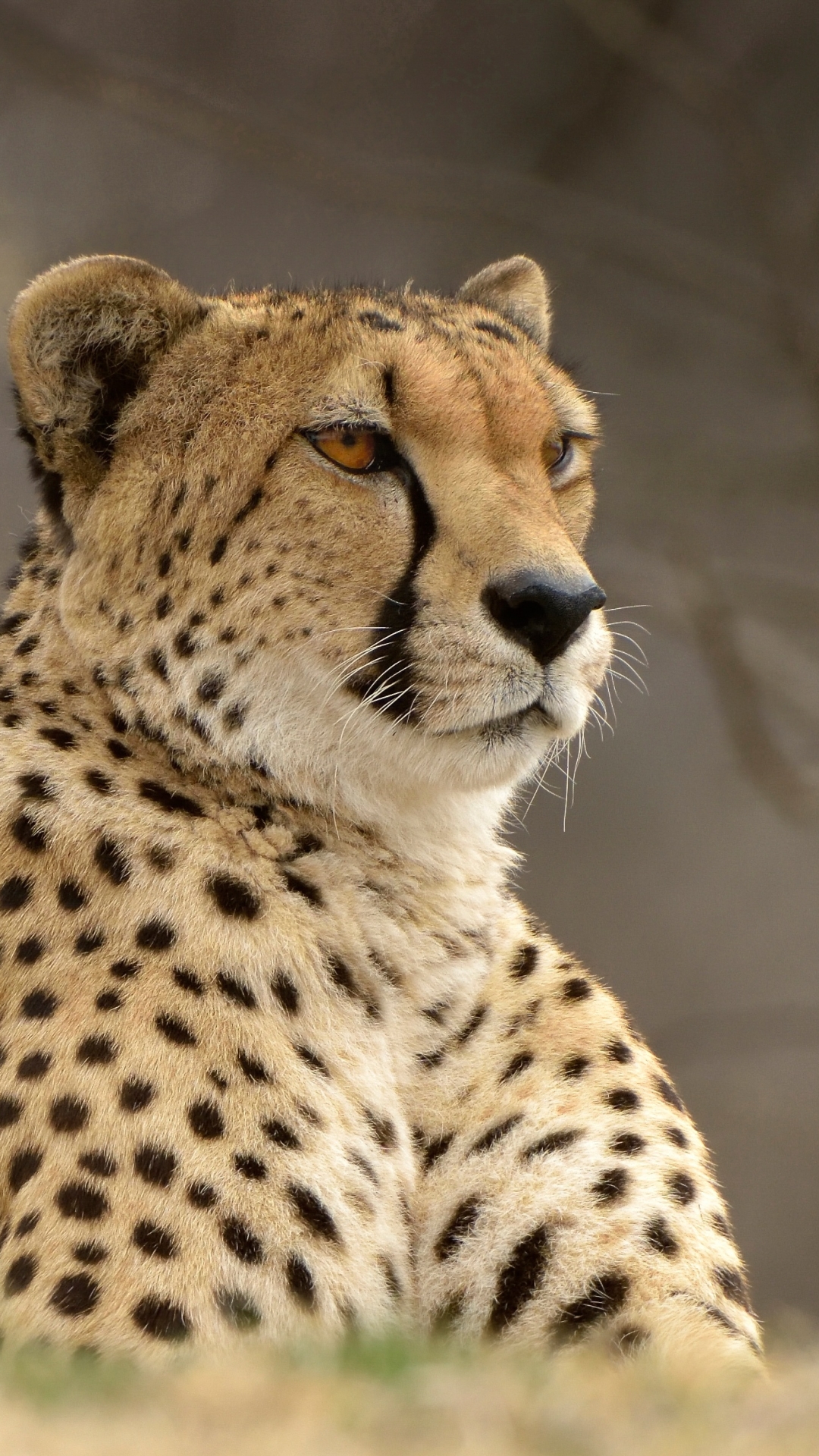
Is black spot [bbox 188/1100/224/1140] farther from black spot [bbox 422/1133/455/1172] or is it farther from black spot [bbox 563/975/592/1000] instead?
black spot [bbox 563/975/592/1000]

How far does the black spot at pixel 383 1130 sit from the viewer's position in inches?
59.9

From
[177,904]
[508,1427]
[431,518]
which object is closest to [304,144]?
[431,518]

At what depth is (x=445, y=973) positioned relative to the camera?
1.66 metres

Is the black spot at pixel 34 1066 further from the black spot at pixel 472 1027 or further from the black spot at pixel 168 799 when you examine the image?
the black spot at pixel 472 1027

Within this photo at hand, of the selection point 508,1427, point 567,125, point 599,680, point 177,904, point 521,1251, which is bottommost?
point 521,1251

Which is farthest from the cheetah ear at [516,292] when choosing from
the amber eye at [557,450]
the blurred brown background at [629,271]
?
the blurred brown background at [629,271]

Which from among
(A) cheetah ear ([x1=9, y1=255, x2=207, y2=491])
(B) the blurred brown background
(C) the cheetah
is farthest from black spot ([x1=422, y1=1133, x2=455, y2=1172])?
(B) the blurred brown background

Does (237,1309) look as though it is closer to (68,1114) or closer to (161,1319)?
(161,1319)

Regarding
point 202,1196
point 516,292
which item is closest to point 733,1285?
point 202,1196

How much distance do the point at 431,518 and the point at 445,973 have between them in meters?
0.45

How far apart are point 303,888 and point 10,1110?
1.14ft

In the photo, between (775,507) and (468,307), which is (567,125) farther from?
(468,307)

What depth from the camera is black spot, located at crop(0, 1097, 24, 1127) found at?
4.52 feet

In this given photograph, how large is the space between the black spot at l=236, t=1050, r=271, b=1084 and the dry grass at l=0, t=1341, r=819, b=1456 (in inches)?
22.1
